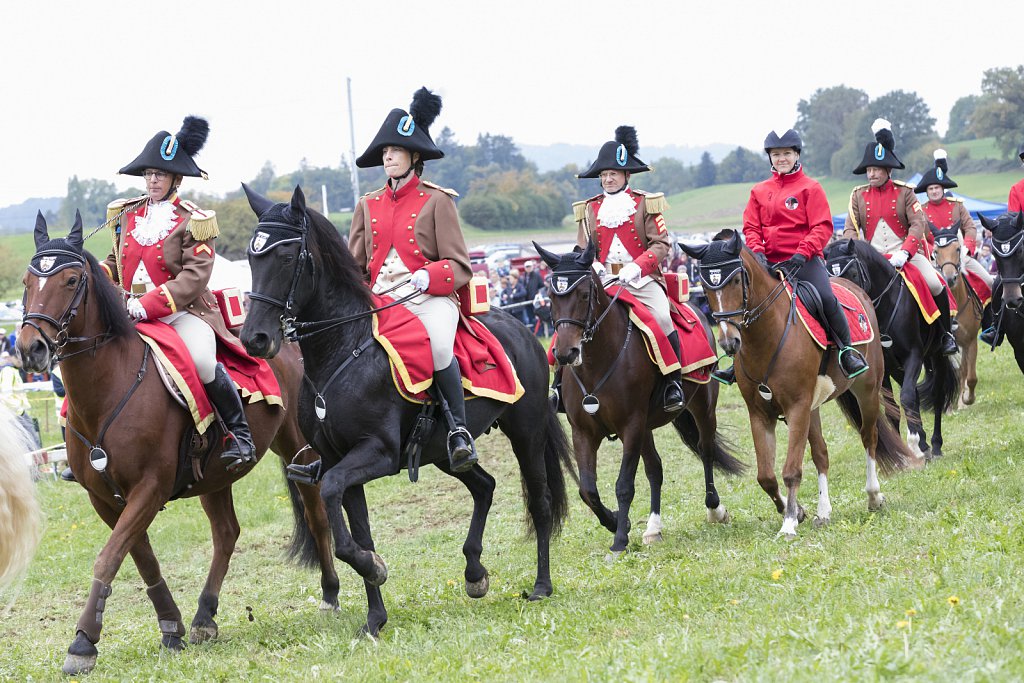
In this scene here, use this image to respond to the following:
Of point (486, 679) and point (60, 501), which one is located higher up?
point (486, 679)

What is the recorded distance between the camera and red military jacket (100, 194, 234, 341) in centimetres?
840

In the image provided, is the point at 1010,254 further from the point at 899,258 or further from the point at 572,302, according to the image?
the point at 572,302

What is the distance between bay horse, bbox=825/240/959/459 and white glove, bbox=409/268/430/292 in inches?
266

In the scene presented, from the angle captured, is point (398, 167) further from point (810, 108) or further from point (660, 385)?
point (810, 108)

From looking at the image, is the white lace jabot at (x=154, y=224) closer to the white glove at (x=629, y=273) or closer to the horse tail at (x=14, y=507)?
the horse tail at (x=14, y=507)

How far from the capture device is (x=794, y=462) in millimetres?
9922

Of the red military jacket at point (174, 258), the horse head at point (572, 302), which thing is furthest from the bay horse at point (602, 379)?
the red military jacket at point (174, 258)

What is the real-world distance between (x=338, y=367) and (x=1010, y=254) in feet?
27.4

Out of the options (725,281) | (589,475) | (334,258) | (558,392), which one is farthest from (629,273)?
(334,258)

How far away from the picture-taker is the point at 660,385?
420 inches

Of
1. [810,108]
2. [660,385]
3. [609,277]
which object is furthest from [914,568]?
[810,108]

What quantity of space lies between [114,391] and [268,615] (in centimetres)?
258

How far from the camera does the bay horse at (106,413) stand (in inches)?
291

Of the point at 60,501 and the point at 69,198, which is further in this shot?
the point at 69,198
